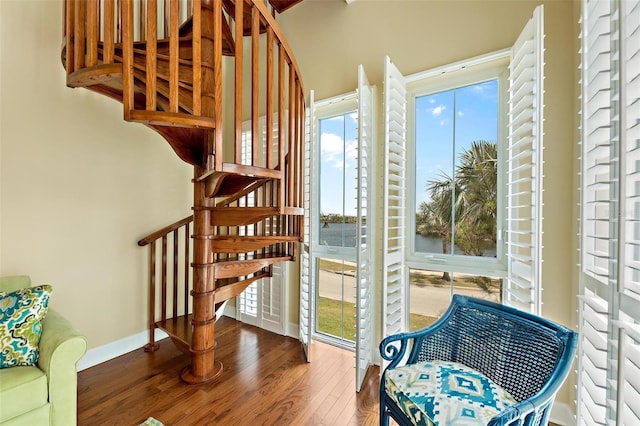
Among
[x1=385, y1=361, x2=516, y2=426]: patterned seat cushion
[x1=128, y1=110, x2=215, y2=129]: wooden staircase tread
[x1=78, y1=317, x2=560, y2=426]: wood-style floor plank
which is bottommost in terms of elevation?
[x1=78, y1=317, x2=560, y2=426]: wood-style floor plank

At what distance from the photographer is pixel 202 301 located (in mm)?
2018

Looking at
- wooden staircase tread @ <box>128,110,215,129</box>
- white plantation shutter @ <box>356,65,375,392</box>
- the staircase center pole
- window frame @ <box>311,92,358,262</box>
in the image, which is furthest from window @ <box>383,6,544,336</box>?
the staircase center pole

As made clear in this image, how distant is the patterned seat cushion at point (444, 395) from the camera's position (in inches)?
39.8

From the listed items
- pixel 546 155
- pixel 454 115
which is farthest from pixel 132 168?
pixel 546 155

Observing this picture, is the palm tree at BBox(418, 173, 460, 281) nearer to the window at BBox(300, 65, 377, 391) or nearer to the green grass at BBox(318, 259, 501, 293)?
the green grass at BBox(318, 259, 501, 293)

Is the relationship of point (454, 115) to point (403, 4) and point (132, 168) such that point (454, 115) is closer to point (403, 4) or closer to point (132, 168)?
point (403, 4)

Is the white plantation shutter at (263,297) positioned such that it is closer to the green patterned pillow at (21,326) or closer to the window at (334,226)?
the window at (334,226)

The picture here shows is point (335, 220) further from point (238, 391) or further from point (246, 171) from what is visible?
point (238, 391)

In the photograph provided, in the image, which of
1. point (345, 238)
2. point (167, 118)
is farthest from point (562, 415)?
point (167, 118)

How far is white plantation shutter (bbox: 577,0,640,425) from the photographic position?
946mm

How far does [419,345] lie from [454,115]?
1631 mm

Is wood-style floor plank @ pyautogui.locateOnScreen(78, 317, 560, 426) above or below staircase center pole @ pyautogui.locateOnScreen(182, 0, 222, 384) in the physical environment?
below

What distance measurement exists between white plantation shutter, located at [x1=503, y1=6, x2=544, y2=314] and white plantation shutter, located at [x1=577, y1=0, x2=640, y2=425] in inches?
6.6

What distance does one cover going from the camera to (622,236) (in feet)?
3.14
